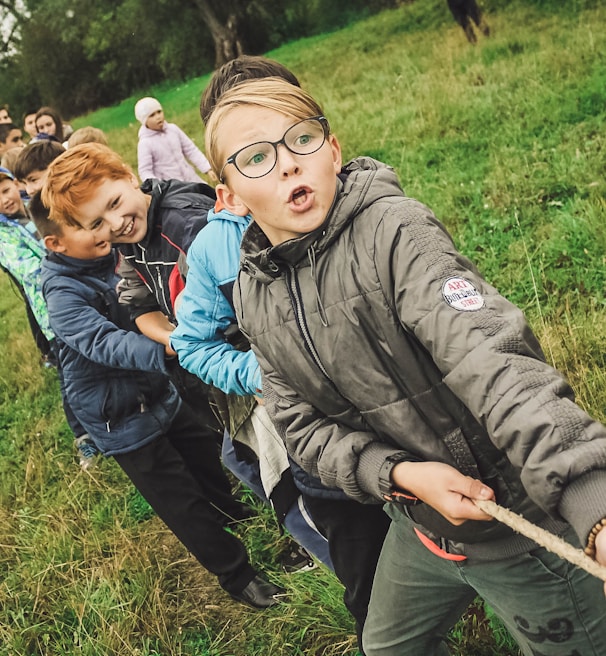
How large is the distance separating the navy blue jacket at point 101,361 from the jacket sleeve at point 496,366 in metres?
1.69

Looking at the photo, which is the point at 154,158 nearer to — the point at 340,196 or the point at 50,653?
the point at 50,653

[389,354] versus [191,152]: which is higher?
[389,354]

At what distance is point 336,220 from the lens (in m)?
1.35

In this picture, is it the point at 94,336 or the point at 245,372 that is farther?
the point at 94,336

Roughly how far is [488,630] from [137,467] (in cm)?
165

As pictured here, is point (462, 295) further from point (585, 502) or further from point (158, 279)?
point (158, 279)

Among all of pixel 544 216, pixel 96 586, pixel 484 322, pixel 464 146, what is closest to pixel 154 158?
pixel 464 146

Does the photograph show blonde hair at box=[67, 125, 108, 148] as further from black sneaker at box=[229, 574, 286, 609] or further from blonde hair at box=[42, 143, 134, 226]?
black sneaker at box=[229, 574, 286, 609]

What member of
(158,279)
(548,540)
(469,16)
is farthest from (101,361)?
(469,16)

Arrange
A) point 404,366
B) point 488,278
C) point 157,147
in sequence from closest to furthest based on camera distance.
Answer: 1. point 404,366
2. point 488,278
3. point 157,147

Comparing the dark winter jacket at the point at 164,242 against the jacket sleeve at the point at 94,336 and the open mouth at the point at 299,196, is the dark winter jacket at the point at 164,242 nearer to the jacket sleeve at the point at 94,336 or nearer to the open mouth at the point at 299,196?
the jacket sleeve at the point at 94,336

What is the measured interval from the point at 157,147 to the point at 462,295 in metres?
5.95

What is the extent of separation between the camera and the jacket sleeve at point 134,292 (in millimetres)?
2639

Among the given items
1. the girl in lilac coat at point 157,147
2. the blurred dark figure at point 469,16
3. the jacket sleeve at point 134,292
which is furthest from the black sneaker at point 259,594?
the blurred dark figure at point 469,16
